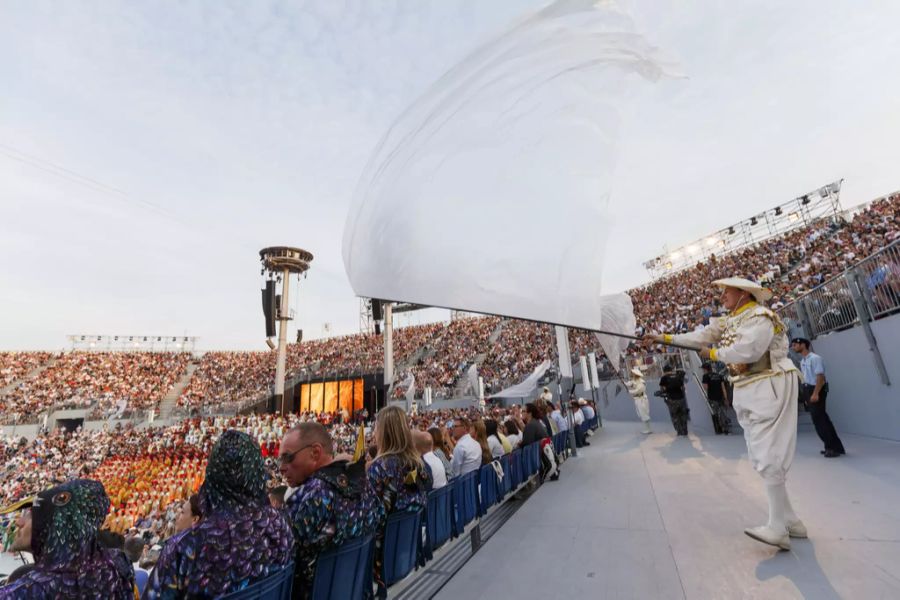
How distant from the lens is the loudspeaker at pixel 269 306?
24.4 metres

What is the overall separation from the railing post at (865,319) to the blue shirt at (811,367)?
2.95 ft

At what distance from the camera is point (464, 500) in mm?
3740

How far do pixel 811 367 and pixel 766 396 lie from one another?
3.49 metres

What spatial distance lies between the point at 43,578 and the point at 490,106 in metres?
3.15

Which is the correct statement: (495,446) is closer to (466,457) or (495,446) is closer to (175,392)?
(466,457)

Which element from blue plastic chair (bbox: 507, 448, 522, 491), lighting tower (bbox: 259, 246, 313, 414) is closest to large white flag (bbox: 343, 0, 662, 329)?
blue plastic chair (bbox: 507, 448, 522, 491)

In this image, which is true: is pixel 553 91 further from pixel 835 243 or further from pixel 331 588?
pixel 835 243

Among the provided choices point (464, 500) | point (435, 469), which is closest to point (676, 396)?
point (464, 500)

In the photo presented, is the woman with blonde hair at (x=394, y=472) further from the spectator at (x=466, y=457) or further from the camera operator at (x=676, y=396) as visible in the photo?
the camera operator at (x=676, y=396)

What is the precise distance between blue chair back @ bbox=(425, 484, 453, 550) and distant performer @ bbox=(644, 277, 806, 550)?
6.79 ft

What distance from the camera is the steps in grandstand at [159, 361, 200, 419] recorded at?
88.1 ft

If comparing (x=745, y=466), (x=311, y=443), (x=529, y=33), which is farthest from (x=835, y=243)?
(x=311, y=443)

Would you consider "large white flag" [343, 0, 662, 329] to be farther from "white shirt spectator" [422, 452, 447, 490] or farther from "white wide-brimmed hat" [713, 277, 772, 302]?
"white shirt spectator" [422, 452, 447, 490]

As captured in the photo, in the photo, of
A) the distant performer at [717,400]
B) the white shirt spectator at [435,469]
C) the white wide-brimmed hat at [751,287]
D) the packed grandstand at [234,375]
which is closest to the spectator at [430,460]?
the white shirt spectator at [435,469]
